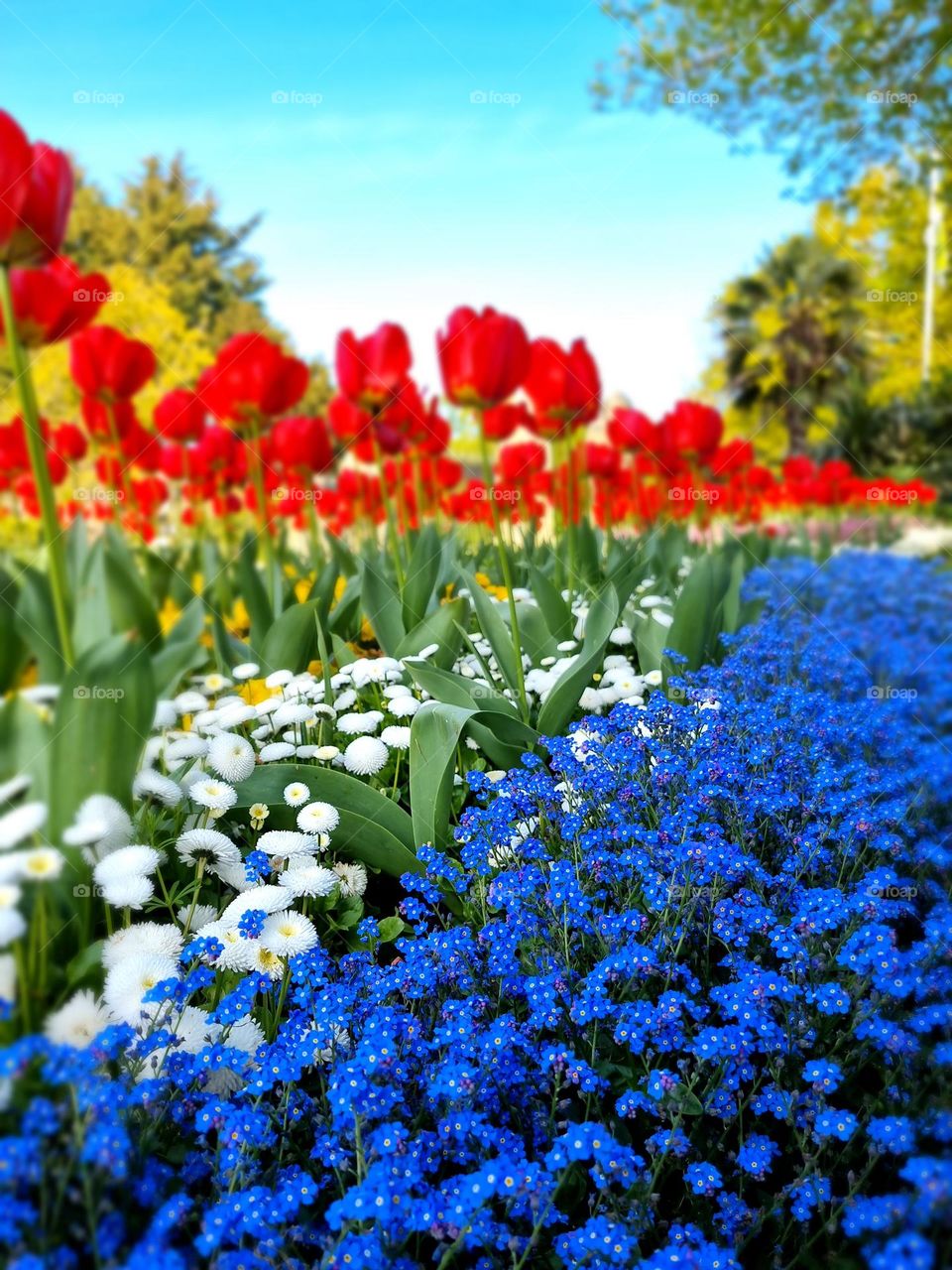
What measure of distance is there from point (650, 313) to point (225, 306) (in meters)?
10.9

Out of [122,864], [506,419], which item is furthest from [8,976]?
[506,419]

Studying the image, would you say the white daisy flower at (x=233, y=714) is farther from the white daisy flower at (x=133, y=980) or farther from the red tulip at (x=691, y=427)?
the red tulip at (x=691, y=427)

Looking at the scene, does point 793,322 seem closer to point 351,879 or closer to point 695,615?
point 695,615

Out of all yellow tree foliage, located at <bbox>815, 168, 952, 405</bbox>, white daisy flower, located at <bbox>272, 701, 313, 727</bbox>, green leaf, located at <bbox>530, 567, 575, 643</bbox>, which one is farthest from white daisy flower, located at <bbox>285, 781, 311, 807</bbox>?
yellow tree foliage, located at <bbox>815, 168, 952, 405</bbox>

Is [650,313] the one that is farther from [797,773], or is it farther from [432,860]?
[432,860]

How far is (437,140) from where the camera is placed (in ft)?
9.29

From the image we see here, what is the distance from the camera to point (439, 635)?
2674 millimetres

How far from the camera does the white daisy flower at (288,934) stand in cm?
157

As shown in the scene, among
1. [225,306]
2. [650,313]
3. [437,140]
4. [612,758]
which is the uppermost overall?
[225,306]

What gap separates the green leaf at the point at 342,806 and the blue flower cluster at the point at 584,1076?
0.14m

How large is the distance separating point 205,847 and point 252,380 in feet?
4.51

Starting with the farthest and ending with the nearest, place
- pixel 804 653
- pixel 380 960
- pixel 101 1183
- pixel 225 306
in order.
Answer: pixel 225 306 → pixel 804 653 → pixel 380 960 → pixel 101 1183

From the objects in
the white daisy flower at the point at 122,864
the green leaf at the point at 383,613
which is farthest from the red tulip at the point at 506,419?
the white daisy flower at the point at 122,864

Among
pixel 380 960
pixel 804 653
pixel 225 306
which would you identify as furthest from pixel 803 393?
pixel 380 960
